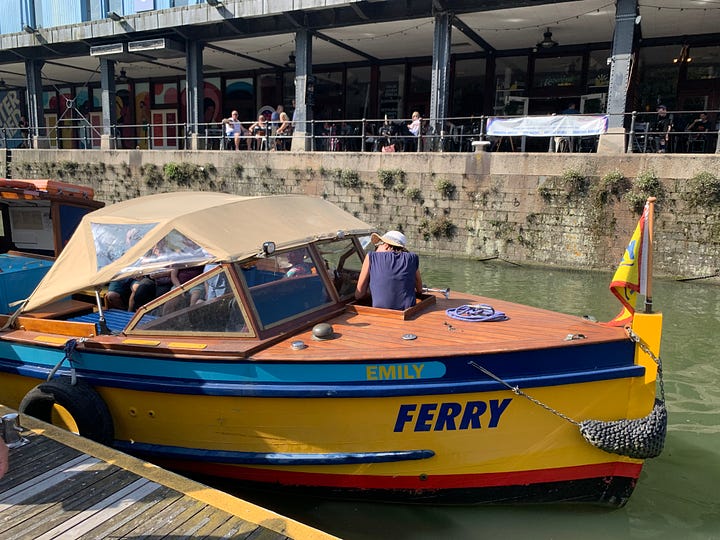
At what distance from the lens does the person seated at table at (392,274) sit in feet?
16.2

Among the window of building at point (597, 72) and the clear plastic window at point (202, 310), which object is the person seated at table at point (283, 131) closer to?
the window of building at point (597, 72)

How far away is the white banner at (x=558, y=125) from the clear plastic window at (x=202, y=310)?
35.2ft

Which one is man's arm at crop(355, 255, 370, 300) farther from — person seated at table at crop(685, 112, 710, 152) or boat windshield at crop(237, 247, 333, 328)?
person seated at table at crop(685, 112, 710, 152)

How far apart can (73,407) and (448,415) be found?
2853 millimetres

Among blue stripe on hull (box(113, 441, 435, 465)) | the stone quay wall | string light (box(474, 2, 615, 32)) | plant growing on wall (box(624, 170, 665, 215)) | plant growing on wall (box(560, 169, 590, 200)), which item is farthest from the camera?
string light (box(474, 2, 615, 32))

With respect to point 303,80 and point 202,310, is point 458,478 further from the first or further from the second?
point 303,80

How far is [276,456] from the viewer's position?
4.27 metres

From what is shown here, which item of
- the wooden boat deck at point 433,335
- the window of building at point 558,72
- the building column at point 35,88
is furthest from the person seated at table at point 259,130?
the wooden boat deck at point 433,335

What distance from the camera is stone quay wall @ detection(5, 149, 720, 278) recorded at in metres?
12.2

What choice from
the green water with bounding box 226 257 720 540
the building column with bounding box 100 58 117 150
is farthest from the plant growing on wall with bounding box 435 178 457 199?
the building column with bounding box 100 58 117 150

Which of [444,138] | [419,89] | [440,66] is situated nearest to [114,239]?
[444,138]

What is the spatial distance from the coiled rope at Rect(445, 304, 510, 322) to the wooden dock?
2.23 m

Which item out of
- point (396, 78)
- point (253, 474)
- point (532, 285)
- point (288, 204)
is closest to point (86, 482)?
point (253, 474)

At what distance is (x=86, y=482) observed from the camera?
3.64m
